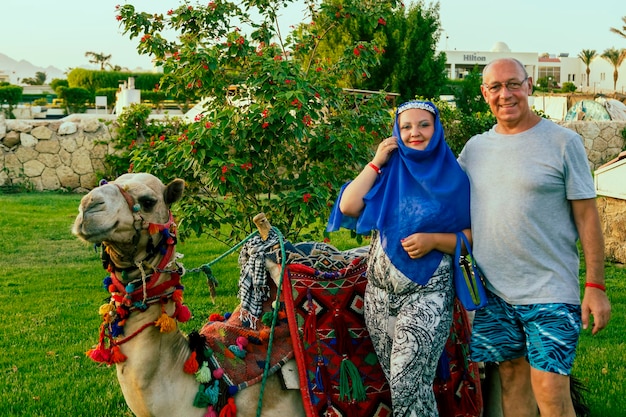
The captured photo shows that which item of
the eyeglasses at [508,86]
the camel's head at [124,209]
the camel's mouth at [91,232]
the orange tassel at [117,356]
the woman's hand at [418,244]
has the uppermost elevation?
the eyeglasses at [508,86]

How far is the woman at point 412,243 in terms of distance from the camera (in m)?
3.31

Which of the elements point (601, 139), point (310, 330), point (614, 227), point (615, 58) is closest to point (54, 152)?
point (614, 227)

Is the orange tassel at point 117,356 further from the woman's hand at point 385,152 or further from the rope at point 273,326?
the woman's hand at point 385,152

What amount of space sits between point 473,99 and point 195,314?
1829 cm

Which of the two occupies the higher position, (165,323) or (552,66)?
(552,66)

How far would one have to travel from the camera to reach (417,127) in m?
3.41

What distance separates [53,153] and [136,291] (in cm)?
1495

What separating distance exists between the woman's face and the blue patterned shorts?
779mm

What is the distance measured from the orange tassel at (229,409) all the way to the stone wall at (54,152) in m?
14.5

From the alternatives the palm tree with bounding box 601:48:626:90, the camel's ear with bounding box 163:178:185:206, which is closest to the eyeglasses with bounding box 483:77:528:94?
the camel's ear with bounding box 163:178:185:206

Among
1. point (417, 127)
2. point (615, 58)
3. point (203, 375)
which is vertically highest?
point (615, 58)

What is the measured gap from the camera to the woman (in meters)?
3.31

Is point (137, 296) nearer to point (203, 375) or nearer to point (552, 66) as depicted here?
point (203, 375)

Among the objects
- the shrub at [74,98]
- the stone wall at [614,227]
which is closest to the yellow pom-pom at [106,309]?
the stone wall at [614,227]
